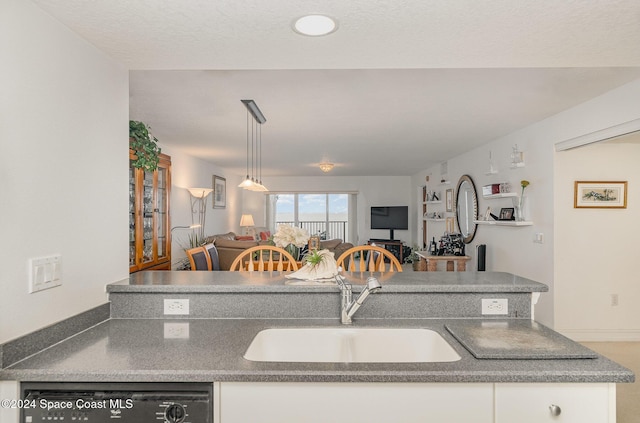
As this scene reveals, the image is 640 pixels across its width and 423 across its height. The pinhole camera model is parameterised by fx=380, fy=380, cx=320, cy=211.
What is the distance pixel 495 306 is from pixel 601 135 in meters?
2.53

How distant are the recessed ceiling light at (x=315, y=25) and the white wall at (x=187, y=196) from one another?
400 centimetres

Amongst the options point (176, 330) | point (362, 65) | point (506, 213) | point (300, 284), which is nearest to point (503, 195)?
point (506, 213)

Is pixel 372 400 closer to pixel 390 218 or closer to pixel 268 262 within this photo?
pixel 268 262

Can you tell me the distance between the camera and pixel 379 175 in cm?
1012

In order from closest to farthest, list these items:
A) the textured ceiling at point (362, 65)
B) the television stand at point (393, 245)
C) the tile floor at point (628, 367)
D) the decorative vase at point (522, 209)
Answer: the textured ceiling at point (362, 65), the tile floor at point (628, 367), the decorative vase at point (522, 209), the television stand at point (393, 245)

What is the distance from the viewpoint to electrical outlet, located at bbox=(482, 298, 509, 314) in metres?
1.76

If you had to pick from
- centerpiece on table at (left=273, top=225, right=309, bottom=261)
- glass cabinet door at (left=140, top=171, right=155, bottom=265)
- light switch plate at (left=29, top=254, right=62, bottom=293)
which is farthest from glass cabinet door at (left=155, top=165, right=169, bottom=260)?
light switch plate at (left=29, top=254, right=62, bottom=293)

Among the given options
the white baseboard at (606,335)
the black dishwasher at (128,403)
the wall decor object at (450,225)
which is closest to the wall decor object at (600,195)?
the white baseboard at (606,335)

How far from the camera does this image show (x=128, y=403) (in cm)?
117

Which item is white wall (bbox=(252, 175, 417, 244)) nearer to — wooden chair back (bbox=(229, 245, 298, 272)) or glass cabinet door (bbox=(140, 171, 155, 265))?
glass cabinet door (bbox=(140, 171, 155, 265))

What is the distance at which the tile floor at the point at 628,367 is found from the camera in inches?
104

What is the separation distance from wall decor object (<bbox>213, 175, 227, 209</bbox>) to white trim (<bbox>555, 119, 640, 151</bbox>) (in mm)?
6084

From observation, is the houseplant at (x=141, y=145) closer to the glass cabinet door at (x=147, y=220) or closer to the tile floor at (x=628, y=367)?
the glass cabinet door at (x=147, y=220)

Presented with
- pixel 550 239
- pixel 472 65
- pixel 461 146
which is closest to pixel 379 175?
pixel 461 146
